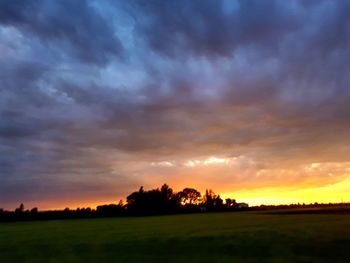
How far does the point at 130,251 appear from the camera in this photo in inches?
1308

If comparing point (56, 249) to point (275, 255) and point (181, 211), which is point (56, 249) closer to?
point (275, 255)

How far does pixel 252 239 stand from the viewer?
36.6 metres

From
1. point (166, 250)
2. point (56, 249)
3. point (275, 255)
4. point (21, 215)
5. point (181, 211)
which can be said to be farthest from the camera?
point (181, 211)

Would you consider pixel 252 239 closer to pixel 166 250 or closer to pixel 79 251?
pixel 166 250

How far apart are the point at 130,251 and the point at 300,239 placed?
12.7 m

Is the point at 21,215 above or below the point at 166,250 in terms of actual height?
above

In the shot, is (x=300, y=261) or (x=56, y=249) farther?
(x=56, y=249)

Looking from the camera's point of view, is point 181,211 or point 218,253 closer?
point 218,253

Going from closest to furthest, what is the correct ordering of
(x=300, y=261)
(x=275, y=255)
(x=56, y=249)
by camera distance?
(x=300, y=261)
(x=275, y=255)
(x=56, y=249)

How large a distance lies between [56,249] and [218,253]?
→ 14423mm

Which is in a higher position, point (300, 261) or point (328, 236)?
point (328, 236)

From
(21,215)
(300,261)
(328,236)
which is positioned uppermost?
(21,215)

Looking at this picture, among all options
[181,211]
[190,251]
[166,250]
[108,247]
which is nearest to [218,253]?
[190,251]

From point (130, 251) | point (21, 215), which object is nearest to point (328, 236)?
point (130, 251)
